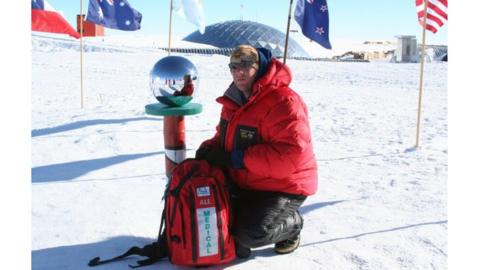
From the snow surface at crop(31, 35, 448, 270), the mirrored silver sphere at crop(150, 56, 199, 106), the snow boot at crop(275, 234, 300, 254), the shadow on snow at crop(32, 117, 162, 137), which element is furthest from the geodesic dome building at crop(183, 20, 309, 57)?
the snow boot at crop(275, 234, 300, 254)

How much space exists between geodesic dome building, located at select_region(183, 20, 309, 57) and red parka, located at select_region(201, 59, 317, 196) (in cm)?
4840

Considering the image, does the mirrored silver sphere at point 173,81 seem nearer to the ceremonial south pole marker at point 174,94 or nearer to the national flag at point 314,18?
the ceremonial south pole marker at point 174,94

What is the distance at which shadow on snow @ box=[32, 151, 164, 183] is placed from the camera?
157 inches

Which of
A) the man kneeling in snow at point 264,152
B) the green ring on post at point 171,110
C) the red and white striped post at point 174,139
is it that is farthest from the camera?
the red and white striped post at point 174,139

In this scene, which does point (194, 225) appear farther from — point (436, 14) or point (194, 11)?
point (436, 14)

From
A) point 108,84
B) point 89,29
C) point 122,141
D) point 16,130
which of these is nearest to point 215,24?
point 89,29

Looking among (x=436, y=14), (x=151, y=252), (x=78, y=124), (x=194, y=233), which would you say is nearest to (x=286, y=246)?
(x=194, y=233)

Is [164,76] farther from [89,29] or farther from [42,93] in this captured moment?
[89,29]

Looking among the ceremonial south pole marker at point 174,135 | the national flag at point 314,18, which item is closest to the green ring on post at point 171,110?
the ceremonial south pole marker at point 174,135

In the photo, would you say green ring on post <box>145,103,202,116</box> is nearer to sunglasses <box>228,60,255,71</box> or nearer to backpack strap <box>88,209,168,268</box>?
sunglasses <box>228,60,255,71</box>

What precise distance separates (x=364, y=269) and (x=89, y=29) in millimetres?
48186

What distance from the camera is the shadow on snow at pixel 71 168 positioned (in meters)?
3.98

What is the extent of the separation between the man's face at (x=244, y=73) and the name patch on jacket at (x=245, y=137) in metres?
0.25

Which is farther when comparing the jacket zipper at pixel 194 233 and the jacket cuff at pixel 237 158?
the jacket cuff at pixel 237 158
